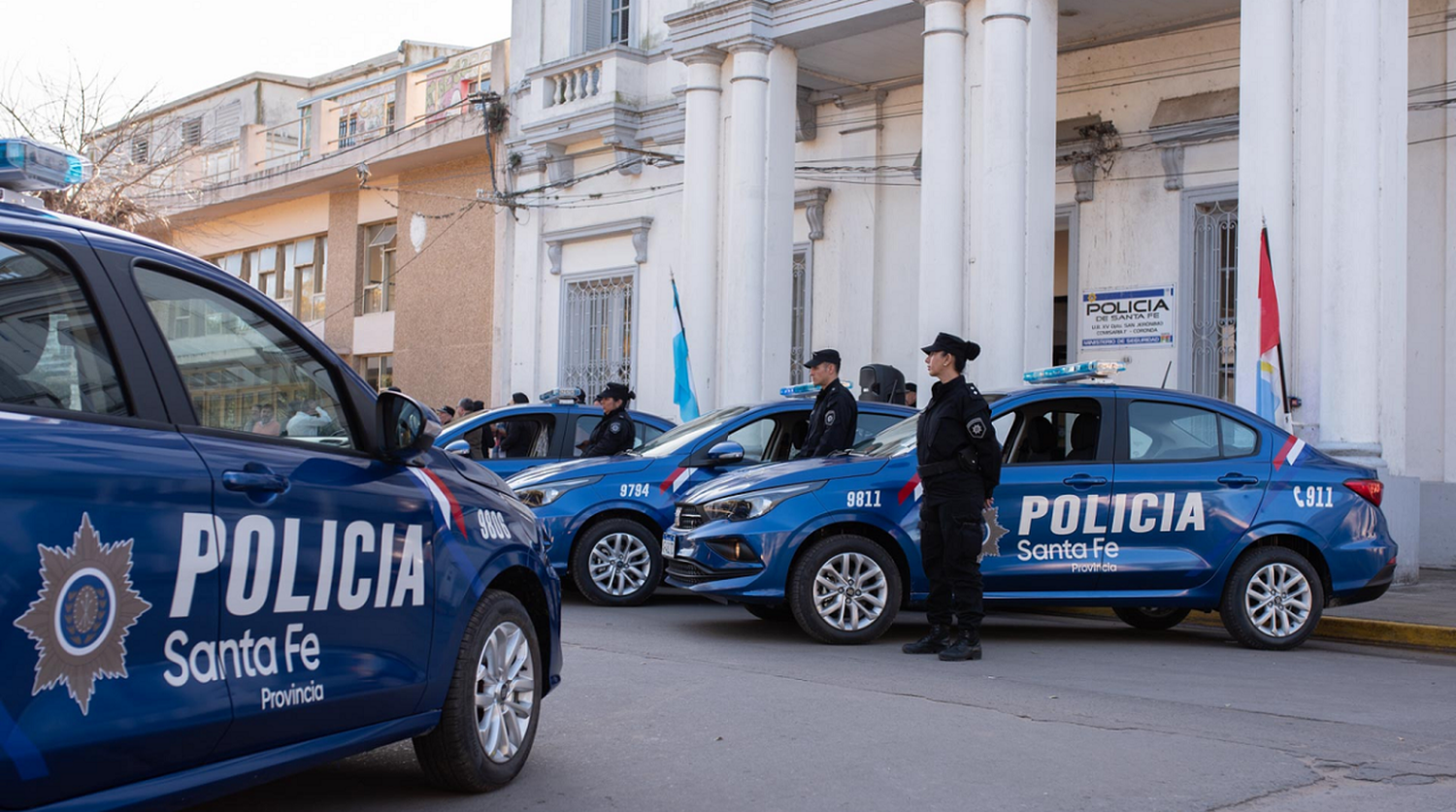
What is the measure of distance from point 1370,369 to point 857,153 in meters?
8.62

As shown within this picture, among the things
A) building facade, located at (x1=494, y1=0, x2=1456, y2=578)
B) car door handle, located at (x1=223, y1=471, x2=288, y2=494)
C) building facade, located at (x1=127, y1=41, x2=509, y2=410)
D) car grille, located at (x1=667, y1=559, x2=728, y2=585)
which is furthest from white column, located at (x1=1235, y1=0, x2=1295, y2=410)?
building facade, located at (x1=127, y1=41, x2=509, y2=410)

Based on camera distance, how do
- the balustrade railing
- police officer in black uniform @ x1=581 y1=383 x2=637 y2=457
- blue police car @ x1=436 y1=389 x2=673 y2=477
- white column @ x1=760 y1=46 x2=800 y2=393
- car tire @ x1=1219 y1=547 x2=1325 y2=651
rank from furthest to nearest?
the balustrade railing → white column @ x1=760 y1=46 x2=800 y2=393 → blue police car @ x1=436 y1=389 x2=673 y2=477 → police officer in black uniform @ x1=581 y1=383 x2=637 y2=457 → car tire @ x1=1219 y1=547 x2=1325 y2=651

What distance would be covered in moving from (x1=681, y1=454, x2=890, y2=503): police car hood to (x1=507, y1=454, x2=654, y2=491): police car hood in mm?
1739

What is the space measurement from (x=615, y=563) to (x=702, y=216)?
338 inches

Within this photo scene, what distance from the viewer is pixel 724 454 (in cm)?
1082

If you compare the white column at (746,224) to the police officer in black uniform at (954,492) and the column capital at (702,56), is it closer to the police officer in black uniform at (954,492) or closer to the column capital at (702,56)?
the column capital at (702,56)

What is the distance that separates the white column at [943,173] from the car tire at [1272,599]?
6.53 m

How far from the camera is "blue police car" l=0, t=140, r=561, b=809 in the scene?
327 centimetres

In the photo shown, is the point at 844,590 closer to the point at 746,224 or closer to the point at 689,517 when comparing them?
the point at 689,517

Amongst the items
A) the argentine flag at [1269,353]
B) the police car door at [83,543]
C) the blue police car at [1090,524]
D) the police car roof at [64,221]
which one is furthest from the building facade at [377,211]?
the police car door at [83,543]

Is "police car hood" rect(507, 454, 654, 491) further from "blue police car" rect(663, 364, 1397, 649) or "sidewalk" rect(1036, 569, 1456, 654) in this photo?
"sidewalk" rect(1036, 569, 1456, 654)

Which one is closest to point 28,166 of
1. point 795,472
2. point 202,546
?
point 202,546

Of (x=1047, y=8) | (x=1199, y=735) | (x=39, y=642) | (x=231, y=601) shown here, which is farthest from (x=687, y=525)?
(x=1047, y=8)

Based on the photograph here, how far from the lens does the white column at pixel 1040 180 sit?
15016 millimetres
